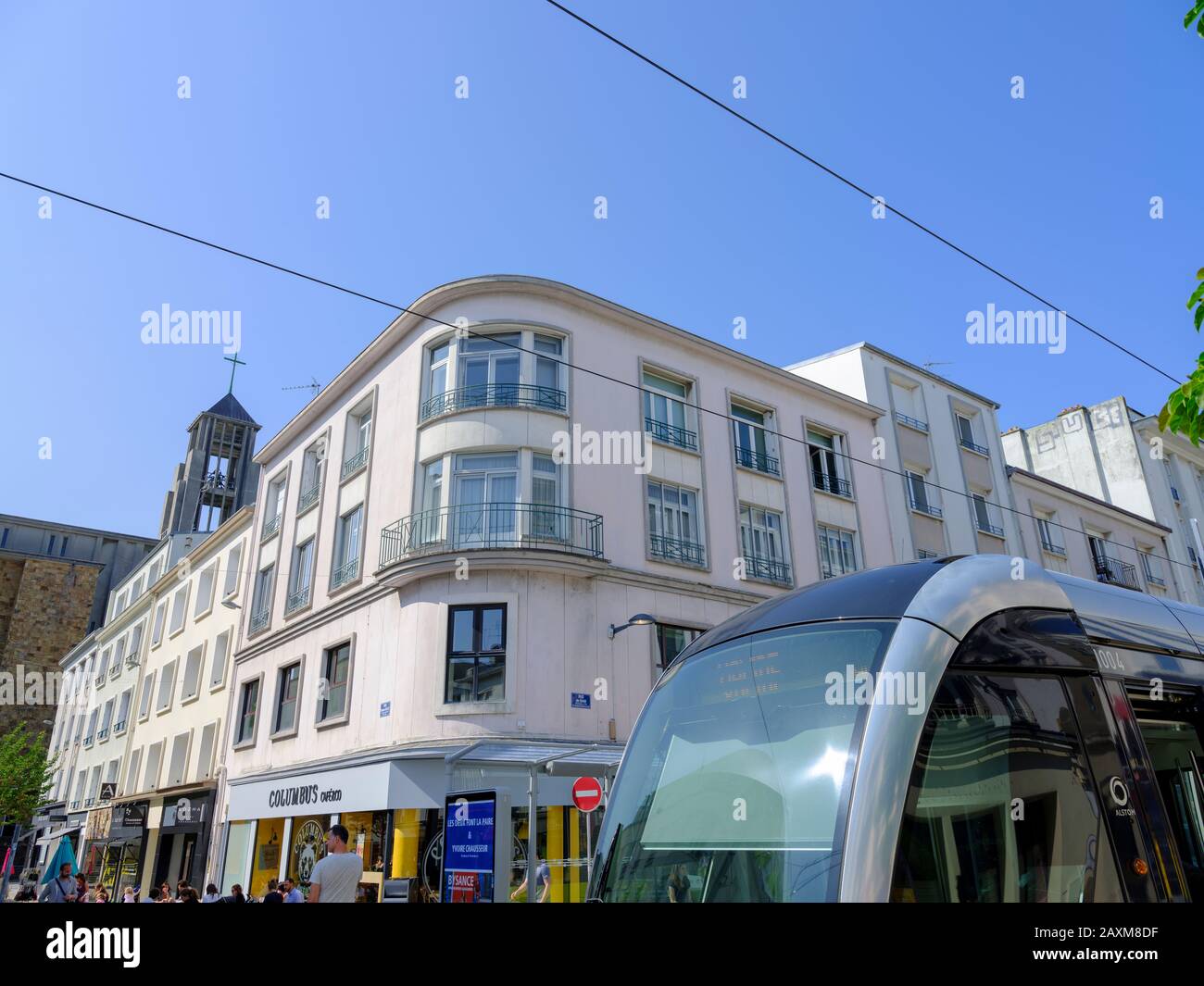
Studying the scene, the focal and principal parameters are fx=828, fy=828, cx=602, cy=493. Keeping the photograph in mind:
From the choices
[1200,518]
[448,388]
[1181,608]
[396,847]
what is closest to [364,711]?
[396,847]

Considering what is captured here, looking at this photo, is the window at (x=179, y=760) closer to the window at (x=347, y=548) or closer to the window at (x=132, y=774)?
the window at (x=132, y=774)

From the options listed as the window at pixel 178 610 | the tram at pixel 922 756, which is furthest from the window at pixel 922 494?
the window at pixel 178 610

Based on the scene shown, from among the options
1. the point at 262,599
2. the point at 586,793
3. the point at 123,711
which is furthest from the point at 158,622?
the point at 586,793

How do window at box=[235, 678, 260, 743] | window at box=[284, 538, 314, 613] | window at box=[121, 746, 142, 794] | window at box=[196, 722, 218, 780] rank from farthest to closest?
1. window at box=[121, 746, 142, 794]
2. window at box=[196, 722, 218, 780]
3. window at box=[235, 678, 260, 743]
4. window at box=[284, 538, 314, 613]

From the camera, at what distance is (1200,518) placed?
3841 centimetres

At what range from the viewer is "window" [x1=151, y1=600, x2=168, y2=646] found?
34.1 m

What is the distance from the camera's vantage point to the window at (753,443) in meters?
21.9

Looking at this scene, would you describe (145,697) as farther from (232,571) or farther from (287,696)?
(287,696)

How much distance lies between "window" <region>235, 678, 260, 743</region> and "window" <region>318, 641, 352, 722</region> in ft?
13.7

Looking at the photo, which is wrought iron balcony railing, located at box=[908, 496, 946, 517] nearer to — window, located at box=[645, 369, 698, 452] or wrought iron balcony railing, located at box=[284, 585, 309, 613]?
window, located at box=[645, 369, 698, 452]

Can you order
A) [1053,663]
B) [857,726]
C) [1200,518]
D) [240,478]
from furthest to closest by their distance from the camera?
1. [240,478]
2. [1200,518]
3. [1053,663]
4. [857,726]

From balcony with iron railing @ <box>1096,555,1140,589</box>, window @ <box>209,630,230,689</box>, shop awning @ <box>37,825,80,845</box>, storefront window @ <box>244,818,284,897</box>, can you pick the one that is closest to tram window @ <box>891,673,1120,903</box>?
storefront window @ <box>244,818,284,897</box>

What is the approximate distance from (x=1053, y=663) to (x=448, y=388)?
52.9ft
